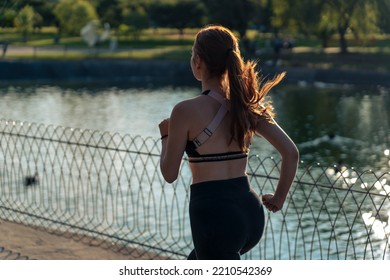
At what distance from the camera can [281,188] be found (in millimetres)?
4535

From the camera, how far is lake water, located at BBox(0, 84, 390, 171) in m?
29.5

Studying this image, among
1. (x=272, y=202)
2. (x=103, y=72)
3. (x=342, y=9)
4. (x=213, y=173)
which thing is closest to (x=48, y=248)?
(x=272, y=202)

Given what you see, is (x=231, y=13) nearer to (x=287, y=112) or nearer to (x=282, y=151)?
(x=287, y=112)

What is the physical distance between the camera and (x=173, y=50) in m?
62.1

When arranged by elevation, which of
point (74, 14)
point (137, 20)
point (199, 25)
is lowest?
point (199, 25)

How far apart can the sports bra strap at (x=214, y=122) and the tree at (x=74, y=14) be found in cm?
6473

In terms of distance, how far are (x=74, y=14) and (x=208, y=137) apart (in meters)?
65.3

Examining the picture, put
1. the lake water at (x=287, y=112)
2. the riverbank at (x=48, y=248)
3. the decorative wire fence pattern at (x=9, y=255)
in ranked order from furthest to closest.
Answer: the lake water at (x=287, y=112), the riverbank at (x=48, y=248), the decorative wire fence pattern at (x=9, y=255)

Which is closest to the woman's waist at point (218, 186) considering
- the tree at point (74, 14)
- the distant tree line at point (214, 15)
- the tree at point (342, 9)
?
the distant tree line at point (214, 15)

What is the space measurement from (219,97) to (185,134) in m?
0.23

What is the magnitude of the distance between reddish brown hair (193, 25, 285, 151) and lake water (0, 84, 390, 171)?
69.8 ft

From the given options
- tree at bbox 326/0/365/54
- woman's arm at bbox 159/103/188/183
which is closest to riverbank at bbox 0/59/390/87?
tree at bbox 326/0/365/54

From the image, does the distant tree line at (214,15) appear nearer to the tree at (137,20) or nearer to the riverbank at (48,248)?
the tree at (137,20)

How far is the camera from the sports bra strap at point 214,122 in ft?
14.2
